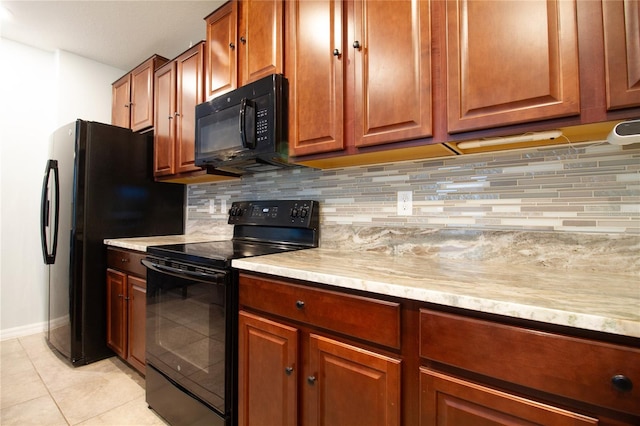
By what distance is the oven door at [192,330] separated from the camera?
132 cm

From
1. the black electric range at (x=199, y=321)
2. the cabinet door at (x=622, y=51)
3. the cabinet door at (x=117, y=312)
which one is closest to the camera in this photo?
the cabinet door at (x=622, y=51)

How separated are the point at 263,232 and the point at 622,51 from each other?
5.91 feet

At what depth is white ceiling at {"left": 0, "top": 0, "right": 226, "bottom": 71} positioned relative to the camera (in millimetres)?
2174

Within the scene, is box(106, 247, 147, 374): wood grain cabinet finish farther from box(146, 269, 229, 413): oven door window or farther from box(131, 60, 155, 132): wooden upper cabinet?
box(131, 60, 155, 132): wooden upper cabinet

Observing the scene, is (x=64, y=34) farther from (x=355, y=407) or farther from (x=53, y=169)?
(x=355, y=407)

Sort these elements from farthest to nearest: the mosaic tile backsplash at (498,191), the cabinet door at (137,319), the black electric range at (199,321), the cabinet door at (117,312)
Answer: the cabinet door at (117,312) < the cabinet door at (137,319) < the black electric range at (199,321) < the mosaic tile backsplash at (498,191)

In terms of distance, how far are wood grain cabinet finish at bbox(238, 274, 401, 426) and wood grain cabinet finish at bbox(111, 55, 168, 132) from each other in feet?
6.91

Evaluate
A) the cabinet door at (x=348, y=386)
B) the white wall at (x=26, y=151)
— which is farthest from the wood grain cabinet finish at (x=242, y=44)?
the white wall at (x=26, y=151)

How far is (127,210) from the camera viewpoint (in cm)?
238

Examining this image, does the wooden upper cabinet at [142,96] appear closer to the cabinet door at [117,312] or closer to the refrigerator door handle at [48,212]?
the refrigerator door handle at [48,212]

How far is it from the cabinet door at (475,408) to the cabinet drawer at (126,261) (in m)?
1.79

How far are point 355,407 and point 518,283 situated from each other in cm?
64

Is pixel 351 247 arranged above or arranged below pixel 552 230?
below

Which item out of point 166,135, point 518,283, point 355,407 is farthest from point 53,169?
point 518,283
